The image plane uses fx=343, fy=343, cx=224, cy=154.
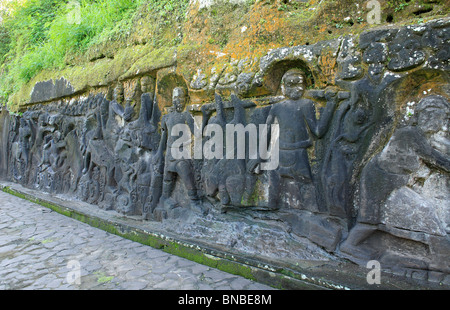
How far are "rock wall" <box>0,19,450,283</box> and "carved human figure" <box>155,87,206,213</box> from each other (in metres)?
0.02

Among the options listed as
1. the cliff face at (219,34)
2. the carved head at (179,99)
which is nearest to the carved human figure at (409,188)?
the cliff face at (219,34)

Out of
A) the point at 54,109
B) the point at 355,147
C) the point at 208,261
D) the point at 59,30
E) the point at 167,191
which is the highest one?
the point at 59,30

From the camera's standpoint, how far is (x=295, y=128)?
11.6 feet

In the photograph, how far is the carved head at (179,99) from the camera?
465 centimetres

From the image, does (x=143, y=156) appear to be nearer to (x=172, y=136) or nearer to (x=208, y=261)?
(x=172, y=136)

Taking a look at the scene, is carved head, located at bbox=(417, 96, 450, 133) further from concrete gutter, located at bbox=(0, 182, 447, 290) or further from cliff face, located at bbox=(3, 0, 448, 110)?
concrete gutter, located at bbox=(0, 182, 447, 290)

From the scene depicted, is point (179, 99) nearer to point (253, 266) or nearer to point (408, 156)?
point (253, 266)

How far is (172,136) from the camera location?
4.69 m

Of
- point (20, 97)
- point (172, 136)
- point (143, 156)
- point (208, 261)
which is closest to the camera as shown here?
point (208, 261)

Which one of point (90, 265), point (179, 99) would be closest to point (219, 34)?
point (179, 99)

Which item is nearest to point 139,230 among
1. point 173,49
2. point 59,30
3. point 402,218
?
point 173,49

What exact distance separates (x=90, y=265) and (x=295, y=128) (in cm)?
277

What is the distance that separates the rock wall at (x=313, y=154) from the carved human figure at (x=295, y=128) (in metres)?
0.01

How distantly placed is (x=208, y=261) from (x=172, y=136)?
177cm
